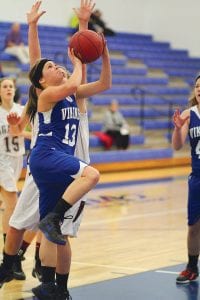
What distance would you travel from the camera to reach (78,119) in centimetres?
481

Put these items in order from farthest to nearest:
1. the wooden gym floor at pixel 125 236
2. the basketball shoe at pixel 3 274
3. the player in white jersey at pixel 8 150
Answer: the player in white jersey at pixel 8 150
the wooden gym floor at pixel 125 236
the basketball shoe at pixel 3 274

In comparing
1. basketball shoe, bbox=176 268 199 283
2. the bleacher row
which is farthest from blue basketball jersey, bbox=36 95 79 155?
the bleacher row

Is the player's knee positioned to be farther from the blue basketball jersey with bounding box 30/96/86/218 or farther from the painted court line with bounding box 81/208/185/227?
the painted court line with bounding box 81/208/185/227

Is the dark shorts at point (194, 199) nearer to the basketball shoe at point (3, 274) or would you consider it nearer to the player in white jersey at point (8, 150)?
the basketball shoe at point (3, 274)

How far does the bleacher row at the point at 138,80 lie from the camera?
16203mm

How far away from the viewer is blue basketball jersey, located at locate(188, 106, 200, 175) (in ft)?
18.2

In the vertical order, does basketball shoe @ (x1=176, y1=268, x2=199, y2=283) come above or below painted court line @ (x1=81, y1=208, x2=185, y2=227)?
above

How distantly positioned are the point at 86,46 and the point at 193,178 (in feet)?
4.78

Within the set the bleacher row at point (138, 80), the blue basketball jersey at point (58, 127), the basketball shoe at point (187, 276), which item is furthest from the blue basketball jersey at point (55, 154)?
the bleacher row at point (138, 80)

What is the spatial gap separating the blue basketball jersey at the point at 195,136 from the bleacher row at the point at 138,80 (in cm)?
866

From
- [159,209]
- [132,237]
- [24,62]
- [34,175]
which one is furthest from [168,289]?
[24,62]

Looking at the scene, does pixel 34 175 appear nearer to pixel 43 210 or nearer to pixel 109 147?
pixel 43 210

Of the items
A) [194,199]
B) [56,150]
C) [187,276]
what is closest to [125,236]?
[187,276]

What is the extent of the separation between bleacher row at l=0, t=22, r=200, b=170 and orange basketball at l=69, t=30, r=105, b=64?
947 centimetres
